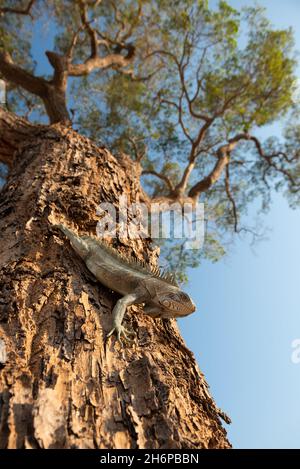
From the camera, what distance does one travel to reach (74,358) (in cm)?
193

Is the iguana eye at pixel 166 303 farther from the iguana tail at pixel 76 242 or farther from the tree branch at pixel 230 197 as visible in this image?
the tree branch at pixel 230 197

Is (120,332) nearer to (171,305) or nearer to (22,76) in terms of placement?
(171,305)

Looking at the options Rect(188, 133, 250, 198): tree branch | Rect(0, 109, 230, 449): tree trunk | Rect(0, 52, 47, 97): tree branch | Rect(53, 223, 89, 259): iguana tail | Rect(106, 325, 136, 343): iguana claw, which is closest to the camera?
Rect(0, 109, 230, 449): tree trunk

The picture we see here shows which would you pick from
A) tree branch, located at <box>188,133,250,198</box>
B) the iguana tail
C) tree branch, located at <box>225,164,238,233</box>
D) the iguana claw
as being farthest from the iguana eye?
tree branch, located at <box>225,164,238,233</box>

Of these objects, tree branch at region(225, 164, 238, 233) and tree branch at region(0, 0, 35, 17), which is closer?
tree branch at region(0, 0, 35, 17)

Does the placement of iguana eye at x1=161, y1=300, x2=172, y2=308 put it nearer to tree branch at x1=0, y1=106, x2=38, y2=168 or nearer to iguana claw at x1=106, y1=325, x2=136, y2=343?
iguana claw at x1=106, y1=325, x2=136, y2=343

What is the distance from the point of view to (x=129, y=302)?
2490 millimetres

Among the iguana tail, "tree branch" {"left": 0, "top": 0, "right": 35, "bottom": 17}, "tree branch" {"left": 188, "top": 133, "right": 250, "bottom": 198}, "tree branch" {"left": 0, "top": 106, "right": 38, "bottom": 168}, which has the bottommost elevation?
the iguana tail

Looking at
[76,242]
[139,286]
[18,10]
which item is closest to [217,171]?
[76,242]

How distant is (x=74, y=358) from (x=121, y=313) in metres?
0.50

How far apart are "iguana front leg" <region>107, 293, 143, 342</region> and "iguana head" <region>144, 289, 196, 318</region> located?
0.11 metres

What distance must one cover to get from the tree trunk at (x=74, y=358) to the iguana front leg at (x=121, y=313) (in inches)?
2.3

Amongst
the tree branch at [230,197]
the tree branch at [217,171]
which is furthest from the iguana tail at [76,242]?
the tree branch at [230,197]

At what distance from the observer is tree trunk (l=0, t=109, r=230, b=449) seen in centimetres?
156
